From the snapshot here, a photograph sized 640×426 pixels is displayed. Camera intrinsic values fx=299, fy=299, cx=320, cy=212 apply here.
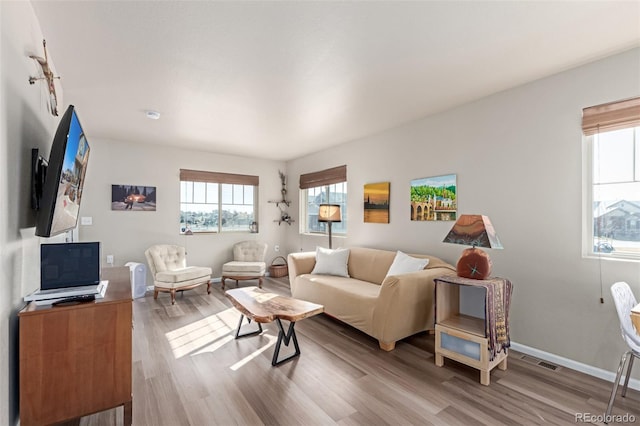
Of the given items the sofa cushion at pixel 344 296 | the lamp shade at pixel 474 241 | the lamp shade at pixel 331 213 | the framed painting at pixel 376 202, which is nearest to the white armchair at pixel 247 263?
the sofa cushion at pixel 344 296

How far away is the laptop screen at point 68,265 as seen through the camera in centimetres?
176

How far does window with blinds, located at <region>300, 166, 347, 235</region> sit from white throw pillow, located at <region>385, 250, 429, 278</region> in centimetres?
168

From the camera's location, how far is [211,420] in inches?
72.4

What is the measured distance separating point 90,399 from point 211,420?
67cm

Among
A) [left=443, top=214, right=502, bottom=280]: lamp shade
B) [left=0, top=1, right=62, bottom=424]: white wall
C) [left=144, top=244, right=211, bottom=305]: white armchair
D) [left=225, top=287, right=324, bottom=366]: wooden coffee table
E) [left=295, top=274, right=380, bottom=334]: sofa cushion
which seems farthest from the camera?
[left=144, top=244, right=211, bottom=305]: white armchair

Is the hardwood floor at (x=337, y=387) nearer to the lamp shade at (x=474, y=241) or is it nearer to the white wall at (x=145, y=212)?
the lamp shade at (x=474, y=241)

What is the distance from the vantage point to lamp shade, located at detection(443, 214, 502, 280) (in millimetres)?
2336

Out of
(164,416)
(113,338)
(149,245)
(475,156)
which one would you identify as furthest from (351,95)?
(149,245)

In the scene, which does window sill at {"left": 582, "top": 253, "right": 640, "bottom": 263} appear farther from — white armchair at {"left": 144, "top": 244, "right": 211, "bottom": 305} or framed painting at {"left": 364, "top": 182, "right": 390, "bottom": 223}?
white armchair at {"left": 144, "top": 244, "right": 211, "bottom": 305}

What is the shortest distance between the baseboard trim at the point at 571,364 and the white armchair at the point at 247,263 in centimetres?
373

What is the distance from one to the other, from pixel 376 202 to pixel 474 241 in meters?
2.01

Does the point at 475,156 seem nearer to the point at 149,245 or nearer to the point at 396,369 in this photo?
the point at 396,369

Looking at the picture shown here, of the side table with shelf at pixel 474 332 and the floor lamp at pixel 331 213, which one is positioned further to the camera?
the floor lamp at pixel 331 213

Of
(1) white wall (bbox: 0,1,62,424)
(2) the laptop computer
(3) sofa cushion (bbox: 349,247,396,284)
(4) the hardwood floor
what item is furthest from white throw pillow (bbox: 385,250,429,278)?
(1) white wall (bbox: 0,1,62,424)
